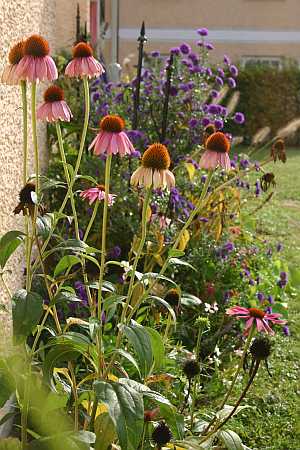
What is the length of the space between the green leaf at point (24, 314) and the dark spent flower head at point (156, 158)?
1.29 feet

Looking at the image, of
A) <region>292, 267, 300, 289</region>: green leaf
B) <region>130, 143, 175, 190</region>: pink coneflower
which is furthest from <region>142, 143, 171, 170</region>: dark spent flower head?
<region>292, 267, 300, 289</region>: green leaf

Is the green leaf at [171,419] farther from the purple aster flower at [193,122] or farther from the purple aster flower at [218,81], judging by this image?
the purple aster flower at [218,81]

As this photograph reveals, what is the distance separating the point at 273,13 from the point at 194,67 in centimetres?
1179

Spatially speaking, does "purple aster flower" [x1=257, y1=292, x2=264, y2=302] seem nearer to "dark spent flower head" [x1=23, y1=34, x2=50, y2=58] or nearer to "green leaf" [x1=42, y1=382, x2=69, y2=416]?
"green leaf" [x1=42, y1=382, x2=69, y2=416]

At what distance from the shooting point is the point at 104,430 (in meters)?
1.10

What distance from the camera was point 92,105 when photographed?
10.3 ft

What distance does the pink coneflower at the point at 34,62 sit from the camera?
0.97 m

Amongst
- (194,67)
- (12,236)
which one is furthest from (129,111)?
(12,236)

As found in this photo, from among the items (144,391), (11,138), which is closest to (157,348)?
(144,391)

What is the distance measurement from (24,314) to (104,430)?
0.41 metres

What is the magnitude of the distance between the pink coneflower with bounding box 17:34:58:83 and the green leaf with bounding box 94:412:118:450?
2.74ft

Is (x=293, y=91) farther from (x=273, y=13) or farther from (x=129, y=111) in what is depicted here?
(x=129, y=111)

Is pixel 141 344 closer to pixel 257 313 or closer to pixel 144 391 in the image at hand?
pixel 144 391

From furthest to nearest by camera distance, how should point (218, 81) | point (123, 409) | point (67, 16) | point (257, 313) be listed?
point (67, 16) < point (218, 81) < point (257, 313) < point (123, 409)
